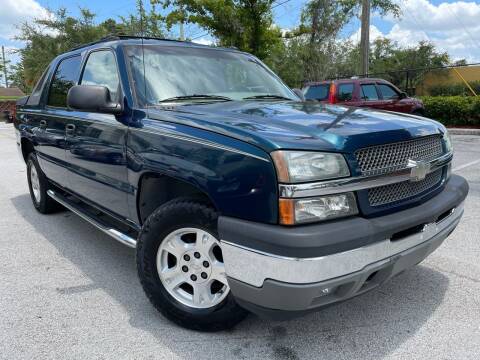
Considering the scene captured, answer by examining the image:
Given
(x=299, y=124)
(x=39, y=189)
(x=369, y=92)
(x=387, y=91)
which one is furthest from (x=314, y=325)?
(x=387, y=91)

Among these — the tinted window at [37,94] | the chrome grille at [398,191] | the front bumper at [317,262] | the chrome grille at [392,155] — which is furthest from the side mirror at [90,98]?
the tinted window at [37,94]

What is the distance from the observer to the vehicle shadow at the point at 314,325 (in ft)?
8.47

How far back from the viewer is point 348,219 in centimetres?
225

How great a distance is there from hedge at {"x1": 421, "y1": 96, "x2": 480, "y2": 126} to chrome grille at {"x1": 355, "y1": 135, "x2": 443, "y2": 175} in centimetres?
1229

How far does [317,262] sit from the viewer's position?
82.6 inches

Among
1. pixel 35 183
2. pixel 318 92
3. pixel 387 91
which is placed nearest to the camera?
pixel 35 183

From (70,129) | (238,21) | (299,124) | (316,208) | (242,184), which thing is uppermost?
(238,21)

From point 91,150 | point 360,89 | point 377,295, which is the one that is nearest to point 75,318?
point 91,150

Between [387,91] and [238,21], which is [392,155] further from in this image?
[238,21]

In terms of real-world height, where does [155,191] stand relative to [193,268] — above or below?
above

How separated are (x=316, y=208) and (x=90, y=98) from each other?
1.77 meters

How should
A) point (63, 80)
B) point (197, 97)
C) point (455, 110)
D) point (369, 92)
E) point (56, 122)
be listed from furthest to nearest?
point (455, 110)
point (369, 92)
point (63, 80)
point (56, 122)
point (197, 97)

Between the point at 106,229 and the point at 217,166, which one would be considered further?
the point at 106,229

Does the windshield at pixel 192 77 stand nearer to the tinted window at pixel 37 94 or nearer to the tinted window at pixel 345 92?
the tinted window at pixel 37 94
